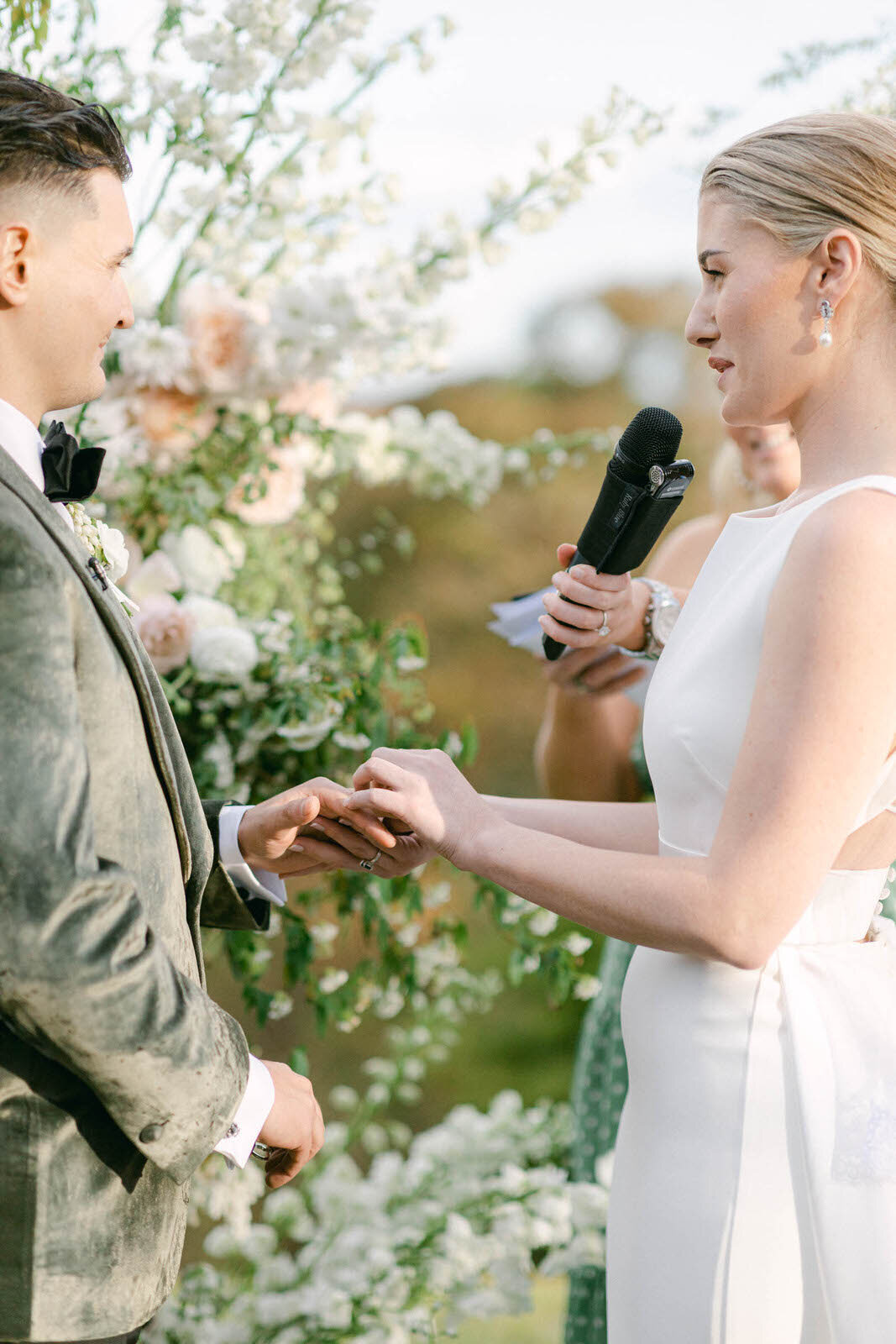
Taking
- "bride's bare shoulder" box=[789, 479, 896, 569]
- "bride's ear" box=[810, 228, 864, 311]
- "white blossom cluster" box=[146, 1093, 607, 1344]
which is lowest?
"white blossom cluster" box=[146, 1093, 607, 1344]

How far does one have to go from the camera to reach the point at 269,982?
5668 millimetres

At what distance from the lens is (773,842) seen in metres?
1.19

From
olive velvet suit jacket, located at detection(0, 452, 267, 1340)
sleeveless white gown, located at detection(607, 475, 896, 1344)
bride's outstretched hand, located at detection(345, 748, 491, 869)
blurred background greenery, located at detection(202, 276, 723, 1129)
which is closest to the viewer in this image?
olive velvet suit jacket, located at detection(0, 452, 267, 1340)

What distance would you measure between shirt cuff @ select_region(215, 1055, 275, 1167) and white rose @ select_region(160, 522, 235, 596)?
42.5 inches

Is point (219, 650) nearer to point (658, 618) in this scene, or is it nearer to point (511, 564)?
point (658, 618)

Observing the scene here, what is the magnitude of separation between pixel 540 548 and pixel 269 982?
2396mm

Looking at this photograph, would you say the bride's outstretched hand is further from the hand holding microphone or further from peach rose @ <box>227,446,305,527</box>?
peach rose @ <box>227,446,305,527</box>

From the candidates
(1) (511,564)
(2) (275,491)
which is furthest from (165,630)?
(1) (511,564)

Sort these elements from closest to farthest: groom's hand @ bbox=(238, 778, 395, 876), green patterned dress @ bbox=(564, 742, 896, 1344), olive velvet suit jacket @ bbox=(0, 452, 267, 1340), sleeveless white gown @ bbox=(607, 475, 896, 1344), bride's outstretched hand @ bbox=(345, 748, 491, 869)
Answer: olive velvet suit jacket @ bbox=(0, 452, 267, 1340) < sleeveless white gown @ bbox=(607, 475, 896, 1344) < bride's outstretched hand @ bbox=(345, 748, 491, 869) < groom's hand @ bbox=(238, 778, 395, 876) < green patterned dress @ bbox=(564, 742, 896, 1344)

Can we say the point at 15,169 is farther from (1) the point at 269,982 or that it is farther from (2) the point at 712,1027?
(1) the point at 269,982

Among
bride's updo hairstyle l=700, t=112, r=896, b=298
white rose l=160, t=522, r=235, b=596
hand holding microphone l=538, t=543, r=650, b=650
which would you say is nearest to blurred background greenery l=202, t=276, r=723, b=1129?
white rose l=160, t=522, r=235, b=596

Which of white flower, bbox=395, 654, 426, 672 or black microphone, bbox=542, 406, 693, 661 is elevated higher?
black microphone, bbox=542, 406, 693, 661

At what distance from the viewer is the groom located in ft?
3.49

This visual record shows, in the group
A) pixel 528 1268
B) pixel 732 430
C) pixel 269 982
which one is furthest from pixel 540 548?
pixel 528 1268
